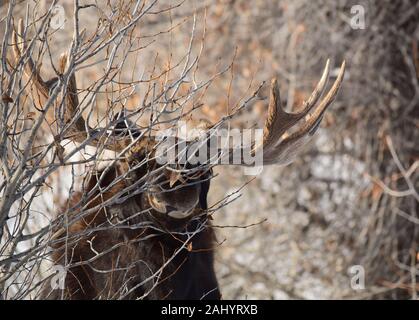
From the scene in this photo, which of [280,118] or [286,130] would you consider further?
[286,130]

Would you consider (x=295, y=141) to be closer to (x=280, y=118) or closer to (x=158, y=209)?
(x=280, y=118)

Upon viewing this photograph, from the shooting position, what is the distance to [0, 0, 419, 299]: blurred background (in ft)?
35.2

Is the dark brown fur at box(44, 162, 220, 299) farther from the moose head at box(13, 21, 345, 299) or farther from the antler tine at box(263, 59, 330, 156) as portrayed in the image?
the antler tine at box(263, 59, 330, 156)

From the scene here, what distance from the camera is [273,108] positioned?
5.22 meters

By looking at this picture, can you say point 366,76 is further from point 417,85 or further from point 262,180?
point 262,180

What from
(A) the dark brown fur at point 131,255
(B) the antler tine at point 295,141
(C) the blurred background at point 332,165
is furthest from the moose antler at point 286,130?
(C) the blurred background at point 332,165

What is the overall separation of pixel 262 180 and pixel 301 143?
577 cm

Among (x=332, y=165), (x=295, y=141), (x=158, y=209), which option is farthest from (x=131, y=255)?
(x=332, y=165)

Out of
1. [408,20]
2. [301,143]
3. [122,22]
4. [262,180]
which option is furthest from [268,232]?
[122,22]

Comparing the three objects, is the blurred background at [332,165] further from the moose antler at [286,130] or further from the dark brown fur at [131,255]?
the moose antler at [286,130]

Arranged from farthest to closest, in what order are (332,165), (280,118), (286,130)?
(332,165) → (286,130) → (280,118)

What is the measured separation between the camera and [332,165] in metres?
11.2

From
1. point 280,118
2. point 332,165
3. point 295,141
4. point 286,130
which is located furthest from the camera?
point 332,165

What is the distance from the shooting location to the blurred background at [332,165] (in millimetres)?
10727
